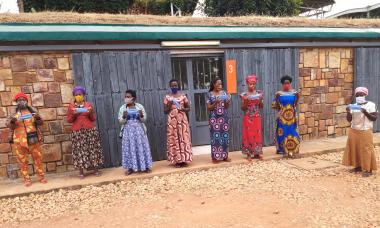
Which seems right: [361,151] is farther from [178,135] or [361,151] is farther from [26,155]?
[26,155]

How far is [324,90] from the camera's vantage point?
7141 millimetres

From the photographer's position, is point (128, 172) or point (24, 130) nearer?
point (24, 130)

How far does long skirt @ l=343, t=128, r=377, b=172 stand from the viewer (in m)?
4.54

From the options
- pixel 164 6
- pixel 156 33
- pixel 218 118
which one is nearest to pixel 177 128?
pixel 218 118

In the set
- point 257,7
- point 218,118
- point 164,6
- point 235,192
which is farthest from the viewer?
point 164,6

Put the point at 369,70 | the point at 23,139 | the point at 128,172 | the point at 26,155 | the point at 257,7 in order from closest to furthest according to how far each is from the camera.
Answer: the point at 23,139 < the point at 26,155 < the point at 128,172 < the point at 369,70 < the point at 257,7

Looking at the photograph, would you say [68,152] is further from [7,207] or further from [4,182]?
[7,207]

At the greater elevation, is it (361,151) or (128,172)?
(361,151)

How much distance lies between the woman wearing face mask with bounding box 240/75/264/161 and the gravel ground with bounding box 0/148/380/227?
443 millimetres

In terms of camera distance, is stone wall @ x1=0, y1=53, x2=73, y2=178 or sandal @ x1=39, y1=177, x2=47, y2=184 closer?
sandal @ x1=39, y1=177, x2=47, y2=184

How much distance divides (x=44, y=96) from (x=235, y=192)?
3628mm

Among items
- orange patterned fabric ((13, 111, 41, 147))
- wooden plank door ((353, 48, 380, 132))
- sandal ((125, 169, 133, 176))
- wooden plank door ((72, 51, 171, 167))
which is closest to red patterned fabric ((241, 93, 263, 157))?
wooden plank door ((72, 51, 171, 167))

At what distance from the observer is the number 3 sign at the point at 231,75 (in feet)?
20.4

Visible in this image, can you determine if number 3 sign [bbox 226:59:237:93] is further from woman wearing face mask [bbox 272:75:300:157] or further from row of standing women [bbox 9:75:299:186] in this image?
woman wearing face mask [bbox 272:75:300:157]
